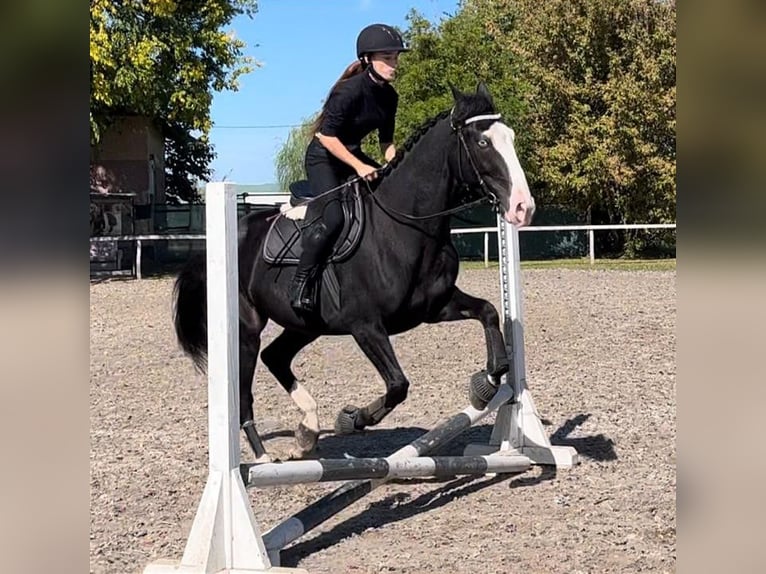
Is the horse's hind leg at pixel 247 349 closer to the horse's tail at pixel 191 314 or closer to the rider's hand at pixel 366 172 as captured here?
the horse's tail at pixel 191 314

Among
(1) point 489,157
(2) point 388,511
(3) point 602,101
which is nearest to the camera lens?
(1) point 489,157

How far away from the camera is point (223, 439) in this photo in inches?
125

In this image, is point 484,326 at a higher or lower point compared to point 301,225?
lower

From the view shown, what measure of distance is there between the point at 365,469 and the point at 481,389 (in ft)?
3.24

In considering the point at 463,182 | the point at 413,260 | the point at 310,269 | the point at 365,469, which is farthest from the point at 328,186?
the point at 365,469

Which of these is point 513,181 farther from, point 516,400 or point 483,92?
point 516,400

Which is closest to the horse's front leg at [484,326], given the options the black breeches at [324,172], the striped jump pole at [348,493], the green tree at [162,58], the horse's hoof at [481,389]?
the horse's hoof at [481,389]

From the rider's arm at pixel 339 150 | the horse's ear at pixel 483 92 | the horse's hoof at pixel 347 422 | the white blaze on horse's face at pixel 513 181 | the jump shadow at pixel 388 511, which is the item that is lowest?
the jump shadow at pixel 388 511

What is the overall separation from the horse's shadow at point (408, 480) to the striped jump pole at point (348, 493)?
193 mm

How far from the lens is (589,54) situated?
79.7 feet

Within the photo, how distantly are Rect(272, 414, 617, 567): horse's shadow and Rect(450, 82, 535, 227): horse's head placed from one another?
162 centimetres

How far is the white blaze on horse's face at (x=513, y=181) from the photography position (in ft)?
12.5
